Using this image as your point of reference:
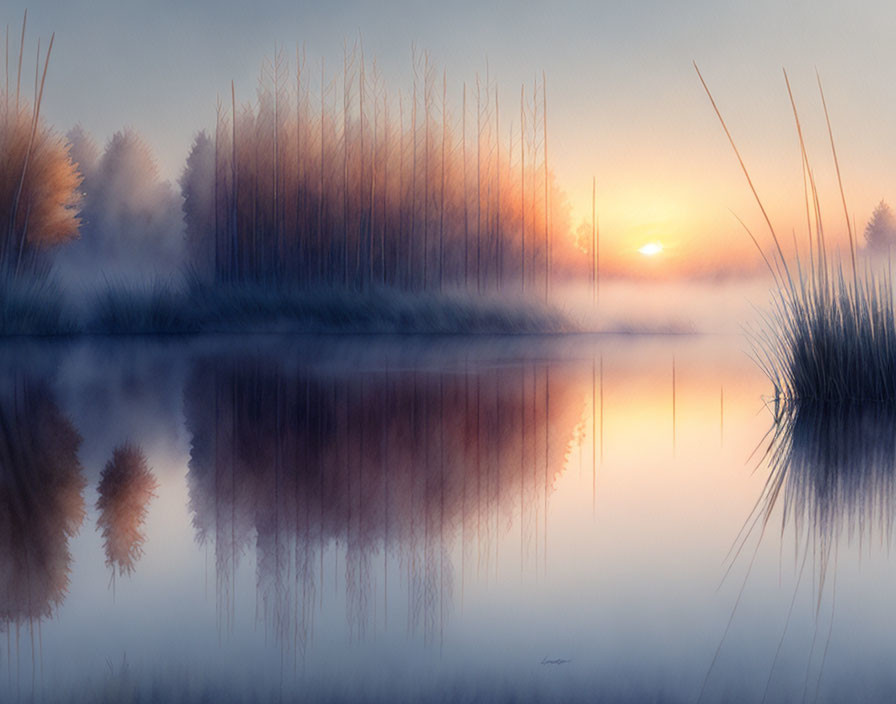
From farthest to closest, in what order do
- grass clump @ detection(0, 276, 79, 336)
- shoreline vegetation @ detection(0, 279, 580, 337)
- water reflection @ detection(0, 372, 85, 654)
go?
1. shoreline vegetation @ detection(0, 279, 580, 337)
2. grass clump @ detection(0, 276, 79, 336)
3. water reflection @ detection(0, 372, 85, 654)

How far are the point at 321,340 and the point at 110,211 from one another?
938 centimetres

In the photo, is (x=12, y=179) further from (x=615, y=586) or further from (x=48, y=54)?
(x=615, y=586)

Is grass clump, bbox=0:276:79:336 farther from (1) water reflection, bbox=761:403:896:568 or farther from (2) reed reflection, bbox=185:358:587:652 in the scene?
(1) water reflection, bbox=761:403:896:568

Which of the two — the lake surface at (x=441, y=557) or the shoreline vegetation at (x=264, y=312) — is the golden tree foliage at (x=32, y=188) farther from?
the lake surface at (x=441, y=557)

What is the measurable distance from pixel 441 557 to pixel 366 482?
584 mm

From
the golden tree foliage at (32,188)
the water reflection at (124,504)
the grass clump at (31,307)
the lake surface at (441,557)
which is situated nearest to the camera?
the lake surface at (441,557)

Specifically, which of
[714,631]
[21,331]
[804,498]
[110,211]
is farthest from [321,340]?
[110,211]

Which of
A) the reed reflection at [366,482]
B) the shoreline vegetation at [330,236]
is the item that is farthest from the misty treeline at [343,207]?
the reed reflection at [366,482]

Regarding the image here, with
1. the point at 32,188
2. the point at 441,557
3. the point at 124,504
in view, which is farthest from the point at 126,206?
the point at 441,557

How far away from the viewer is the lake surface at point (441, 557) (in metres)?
0.94

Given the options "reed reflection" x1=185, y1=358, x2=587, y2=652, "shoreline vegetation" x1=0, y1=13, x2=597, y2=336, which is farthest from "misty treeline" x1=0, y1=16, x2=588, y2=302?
"reed reflection" x1=185, y1=358, x2=587, y2=652

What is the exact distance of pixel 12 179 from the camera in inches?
351

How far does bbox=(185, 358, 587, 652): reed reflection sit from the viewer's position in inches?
48.1

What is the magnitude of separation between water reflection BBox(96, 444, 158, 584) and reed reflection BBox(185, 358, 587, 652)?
11cm
